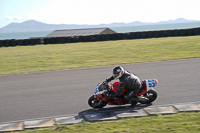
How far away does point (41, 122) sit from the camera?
653cm

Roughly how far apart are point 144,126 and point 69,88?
4.90m

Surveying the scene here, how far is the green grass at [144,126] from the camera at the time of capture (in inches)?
212

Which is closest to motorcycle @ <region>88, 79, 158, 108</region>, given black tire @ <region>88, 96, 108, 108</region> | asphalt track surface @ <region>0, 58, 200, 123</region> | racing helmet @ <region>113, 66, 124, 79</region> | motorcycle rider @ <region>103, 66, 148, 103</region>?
black tire @ <region>88, 96, 108, 108</region>

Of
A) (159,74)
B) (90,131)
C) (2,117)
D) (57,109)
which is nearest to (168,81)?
(159,74)

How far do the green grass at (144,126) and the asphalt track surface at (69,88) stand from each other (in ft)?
4.55

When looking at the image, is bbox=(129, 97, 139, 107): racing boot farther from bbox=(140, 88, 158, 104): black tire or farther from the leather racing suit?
bbox=(140, 88, 158, 104): black tire

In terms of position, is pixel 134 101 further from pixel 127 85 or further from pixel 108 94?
pixel 108 94

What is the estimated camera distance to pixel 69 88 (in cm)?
999

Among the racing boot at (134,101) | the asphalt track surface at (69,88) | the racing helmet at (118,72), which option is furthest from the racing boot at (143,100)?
the racing helmet at (118,72)

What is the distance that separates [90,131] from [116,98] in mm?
2086

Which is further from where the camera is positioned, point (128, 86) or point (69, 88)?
point (69, 88)

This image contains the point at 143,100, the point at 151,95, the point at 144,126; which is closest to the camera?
the point at 144,126

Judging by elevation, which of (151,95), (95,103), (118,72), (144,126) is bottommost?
(144,126)

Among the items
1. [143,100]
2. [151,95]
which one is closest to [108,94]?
[143,100]
